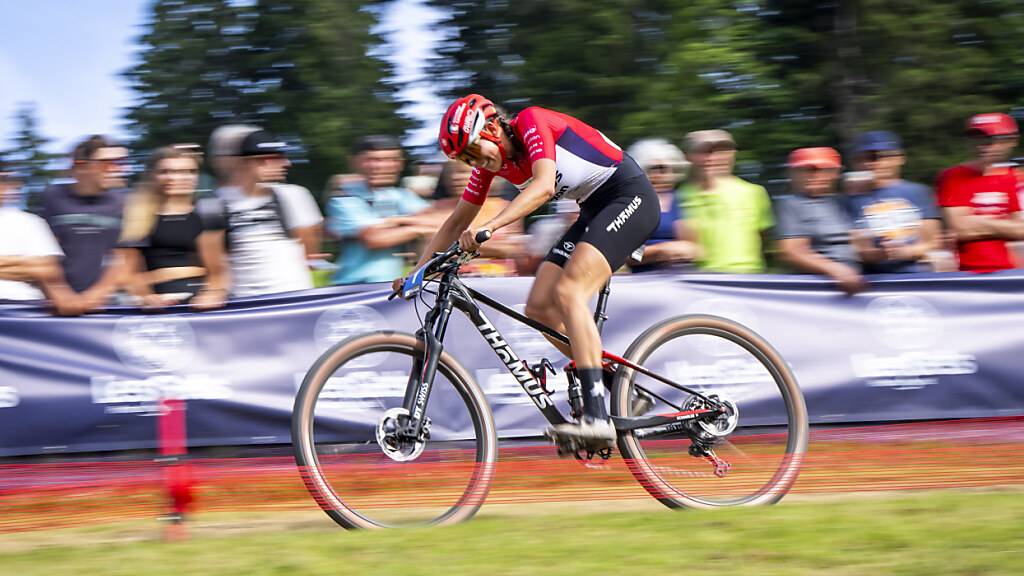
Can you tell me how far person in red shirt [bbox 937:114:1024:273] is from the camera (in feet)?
25.5

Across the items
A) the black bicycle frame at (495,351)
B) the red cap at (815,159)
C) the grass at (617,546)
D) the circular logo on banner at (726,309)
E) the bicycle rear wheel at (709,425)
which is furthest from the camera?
the red cap at (815,159)

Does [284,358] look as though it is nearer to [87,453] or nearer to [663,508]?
[87,453]

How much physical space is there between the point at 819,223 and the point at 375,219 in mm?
2834

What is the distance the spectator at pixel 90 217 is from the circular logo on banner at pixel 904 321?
4.62m

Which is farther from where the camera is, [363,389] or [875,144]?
[875,144]

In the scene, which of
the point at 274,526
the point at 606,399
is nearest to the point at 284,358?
the point at 274,526

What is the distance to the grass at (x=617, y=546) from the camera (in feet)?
13.8

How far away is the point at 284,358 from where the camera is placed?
714 centimetres

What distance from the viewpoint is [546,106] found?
821 inches

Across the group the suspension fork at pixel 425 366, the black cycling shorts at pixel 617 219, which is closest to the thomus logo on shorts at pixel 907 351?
the black cycling shorts at pixel 617 219

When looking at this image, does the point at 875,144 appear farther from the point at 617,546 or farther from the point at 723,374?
the point at 617,546

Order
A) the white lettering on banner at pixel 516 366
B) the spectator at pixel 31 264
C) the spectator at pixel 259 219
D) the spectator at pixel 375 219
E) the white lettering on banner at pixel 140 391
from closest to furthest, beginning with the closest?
1. the white lettering on banner at pixel 516 366
2. the white lettering on banner at pixel 140 391
3. the spectator at pixel 31 264
4. the spectator at pixel 259 219
5. the spectator at pixel 375 219

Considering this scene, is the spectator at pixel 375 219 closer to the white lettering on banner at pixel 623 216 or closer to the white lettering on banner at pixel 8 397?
the white lettering on banner at pixel 8 397

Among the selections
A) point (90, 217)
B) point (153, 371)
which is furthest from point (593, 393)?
point (90, 217)
